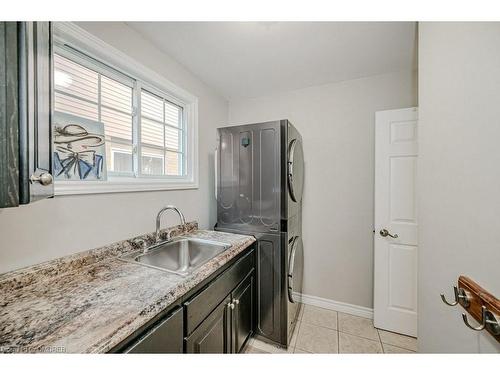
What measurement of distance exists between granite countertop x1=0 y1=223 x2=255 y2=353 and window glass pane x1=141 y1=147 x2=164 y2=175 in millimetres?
677

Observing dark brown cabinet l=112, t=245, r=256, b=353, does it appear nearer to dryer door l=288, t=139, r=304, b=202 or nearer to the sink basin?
the sink basin

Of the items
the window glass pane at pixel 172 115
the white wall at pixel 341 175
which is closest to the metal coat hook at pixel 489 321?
the white wall at pixel 341 175

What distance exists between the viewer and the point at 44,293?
88 centimetres

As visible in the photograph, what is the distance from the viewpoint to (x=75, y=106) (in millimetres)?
1189

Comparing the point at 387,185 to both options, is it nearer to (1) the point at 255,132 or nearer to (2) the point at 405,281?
(2) the point at 405,281

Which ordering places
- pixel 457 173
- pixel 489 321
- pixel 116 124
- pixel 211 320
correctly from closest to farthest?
pixel 489 321, pixel 457 173, pixel 211 320, pixel 116 124

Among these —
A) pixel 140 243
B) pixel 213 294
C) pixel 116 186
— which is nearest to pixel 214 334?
pixel 213 294

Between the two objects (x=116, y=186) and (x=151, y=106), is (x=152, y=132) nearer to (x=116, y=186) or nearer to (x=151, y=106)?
(x=151, y=106)

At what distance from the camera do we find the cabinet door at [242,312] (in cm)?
141

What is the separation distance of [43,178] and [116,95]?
3.51 feet

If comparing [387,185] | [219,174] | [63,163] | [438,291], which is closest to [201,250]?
[219,174]

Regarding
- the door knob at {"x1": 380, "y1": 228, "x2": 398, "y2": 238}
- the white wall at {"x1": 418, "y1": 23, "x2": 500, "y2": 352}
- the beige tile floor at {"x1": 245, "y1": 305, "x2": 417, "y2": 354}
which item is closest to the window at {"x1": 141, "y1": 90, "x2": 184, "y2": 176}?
the beige tile floor at {"x1": 245, "y1": 305, "x2": 417, "y2": 354}

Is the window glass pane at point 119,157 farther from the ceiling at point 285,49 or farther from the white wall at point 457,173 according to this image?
the white wall at point 457,173

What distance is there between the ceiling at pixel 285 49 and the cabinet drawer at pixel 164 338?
1.76 metres
